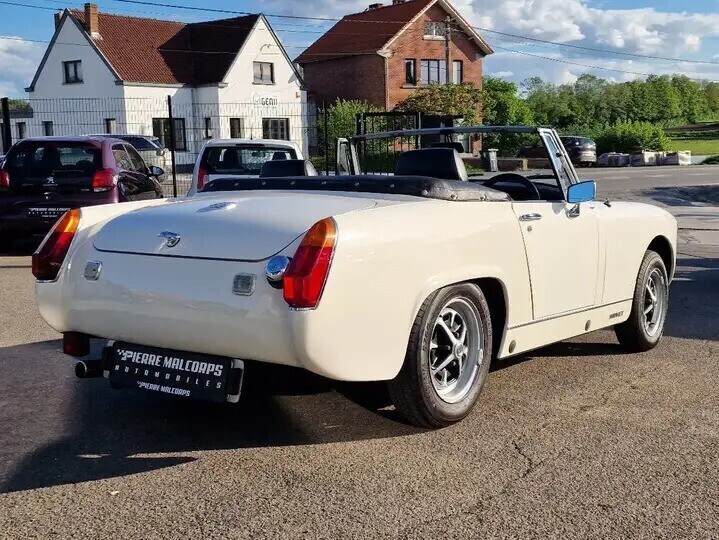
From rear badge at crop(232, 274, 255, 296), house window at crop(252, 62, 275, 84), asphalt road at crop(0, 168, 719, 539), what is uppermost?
house window at crop(252, 62, 275, 84)

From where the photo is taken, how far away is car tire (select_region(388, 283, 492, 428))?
14.1ft

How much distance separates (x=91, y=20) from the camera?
4525 centimetres

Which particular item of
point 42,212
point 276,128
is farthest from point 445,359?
point 276,128

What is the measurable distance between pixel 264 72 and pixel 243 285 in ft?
150

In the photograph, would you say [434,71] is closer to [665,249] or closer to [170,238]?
[665,249]

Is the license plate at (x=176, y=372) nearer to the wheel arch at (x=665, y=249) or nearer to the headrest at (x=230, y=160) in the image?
the wheel arch at (x=665, y=249)

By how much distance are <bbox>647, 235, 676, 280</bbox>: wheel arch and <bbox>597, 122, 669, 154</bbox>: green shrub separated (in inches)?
1791

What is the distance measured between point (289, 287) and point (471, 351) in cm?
131

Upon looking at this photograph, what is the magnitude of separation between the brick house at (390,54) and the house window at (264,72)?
19.1 ft

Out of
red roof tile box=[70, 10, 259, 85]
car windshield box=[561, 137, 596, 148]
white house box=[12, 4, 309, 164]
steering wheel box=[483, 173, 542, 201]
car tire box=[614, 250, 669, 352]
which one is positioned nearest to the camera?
steering wheel box=[483, 173, 542, 201]

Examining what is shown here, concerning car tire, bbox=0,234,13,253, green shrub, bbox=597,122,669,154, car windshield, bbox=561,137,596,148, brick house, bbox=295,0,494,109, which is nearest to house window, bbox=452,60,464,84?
brick house, bbox=295,0,494,109

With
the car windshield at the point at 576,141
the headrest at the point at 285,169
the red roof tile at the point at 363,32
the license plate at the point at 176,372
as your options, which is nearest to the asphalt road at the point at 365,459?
the license plate at the point at 176,372

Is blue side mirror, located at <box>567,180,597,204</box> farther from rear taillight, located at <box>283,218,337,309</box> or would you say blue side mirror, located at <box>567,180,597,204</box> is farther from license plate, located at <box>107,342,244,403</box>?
license plate, located at <box>107,342,244,403</box>

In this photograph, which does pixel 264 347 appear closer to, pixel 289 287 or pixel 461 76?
pixel 289 287
